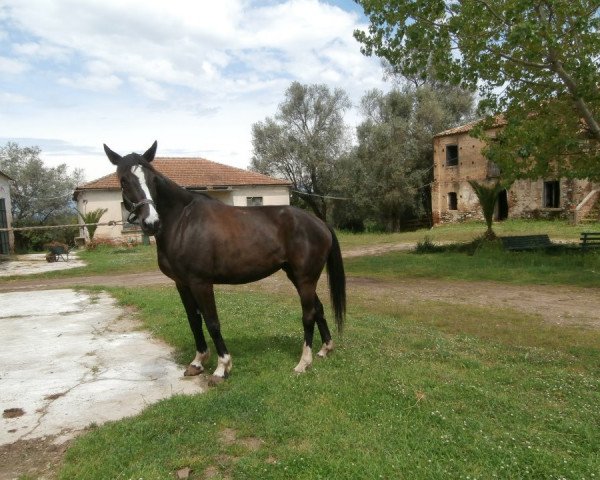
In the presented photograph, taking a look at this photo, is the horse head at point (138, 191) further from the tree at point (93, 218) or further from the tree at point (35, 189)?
the tree at point (35, 189)

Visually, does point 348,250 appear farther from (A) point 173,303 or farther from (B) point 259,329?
(B) point 259,329

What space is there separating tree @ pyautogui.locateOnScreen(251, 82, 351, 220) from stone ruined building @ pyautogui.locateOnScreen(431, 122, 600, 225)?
998cm

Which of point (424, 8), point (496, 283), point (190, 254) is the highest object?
point (424, 8)

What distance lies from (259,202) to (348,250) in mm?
10754

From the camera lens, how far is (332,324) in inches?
262

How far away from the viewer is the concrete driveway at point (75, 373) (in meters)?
3.81

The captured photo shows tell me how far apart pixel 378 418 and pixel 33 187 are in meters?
39.8

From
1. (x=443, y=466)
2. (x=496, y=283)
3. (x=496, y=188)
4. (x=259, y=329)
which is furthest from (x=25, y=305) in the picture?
(x=496, y=188)

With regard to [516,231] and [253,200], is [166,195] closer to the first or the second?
[516,231]

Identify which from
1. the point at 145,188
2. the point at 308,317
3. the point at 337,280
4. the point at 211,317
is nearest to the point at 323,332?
the point at 308,317

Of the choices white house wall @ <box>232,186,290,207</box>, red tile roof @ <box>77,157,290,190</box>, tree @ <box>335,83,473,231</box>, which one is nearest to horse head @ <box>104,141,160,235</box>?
red tile roof @ <box>77,157,290,190</box>

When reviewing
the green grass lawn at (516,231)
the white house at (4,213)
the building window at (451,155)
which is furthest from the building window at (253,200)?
the building window at (451,155)

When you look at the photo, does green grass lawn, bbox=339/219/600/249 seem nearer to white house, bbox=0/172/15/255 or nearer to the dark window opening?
the dark window opening

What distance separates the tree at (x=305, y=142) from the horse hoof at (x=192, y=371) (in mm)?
34788
